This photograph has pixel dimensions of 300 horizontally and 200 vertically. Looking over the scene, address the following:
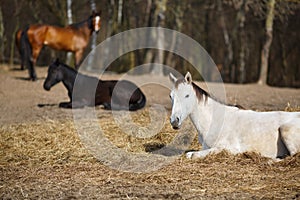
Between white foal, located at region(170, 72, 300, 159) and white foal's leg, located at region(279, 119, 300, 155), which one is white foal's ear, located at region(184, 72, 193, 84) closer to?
white foal, located at region(170, 72, 300, 159)

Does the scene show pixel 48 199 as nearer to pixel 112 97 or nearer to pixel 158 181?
pixel 158 181

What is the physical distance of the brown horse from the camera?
12.7 m

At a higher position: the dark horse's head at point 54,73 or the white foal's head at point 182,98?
the white foal's head at point 182,98

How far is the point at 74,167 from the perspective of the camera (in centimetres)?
496

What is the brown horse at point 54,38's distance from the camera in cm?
1266

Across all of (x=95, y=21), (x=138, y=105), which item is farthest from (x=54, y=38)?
(x=138, y=105)

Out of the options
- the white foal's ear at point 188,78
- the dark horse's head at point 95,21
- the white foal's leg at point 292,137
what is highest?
the white foal's ear at point 188,78

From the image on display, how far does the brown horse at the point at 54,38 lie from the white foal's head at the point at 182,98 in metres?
8.00

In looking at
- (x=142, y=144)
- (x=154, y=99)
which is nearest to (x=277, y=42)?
(x=154, y=99)

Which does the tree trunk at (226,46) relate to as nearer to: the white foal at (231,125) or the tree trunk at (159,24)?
the tree trunk at (159,24)

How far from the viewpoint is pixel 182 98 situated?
16.1 feet

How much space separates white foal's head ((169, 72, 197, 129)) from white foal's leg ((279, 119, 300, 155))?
0.96 meters

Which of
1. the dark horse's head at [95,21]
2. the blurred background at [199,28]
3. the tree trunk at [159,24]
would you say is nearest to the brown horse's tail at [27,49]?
the dark horse's head at [95,21]

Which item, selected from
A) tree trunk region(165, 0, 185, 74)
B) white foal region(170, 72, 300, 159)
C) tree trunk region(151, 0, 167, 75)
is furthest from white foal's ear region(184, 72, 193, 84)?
tree trunk region(165, 0, 185, 74)
